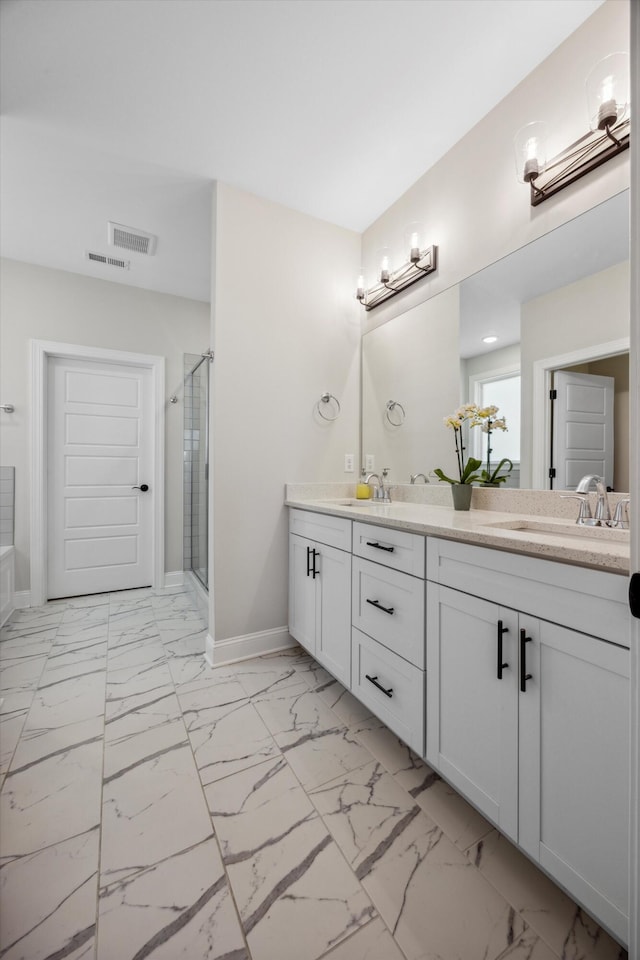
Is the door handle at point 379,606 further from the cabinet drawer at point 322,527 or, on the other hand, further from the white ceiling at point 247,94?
the white ceiling at point 247,94

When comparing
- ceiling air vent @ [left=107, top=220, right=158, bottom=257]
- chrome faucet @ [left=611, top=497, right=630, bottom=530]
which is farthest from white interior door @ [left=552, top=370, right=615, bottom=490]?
ceiling air vent @ [left=107, top=220, right=158, bottom=257]

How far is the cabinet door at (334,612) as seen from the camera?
1821 mm

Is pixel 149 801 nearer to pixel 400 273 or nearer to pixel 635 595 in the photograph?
pixel 635 595

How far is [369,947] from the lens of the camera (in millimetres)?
935

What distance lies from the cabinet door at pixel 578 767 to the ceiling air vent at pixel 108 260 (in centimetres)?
365

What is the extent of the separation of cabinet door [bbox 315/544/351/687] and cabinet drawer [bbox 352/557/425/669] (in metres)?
0.09

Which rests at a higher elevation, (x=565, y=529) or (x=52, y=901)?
(x=565, y=529)

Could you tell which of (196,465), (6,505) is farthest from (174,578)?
(6,505)

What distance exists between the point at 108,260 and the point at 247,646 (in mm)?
3072

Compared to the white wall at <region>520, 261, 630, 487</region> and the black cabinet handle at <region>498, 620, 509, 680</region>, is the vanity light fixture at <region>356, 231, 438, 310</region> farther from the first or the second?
the black cabinet handle at <region>498, 620, 509, 680</region>

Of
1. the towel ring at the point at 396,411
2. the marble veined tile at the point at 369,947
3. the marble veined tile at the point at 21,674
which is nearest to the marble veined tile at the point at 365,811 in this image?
the marble veined tile at the point at 369,947

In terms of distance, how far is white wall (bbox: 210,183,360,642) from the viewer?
7.55 ft

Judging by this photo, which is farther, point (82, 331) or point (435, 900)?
point (82, 331)

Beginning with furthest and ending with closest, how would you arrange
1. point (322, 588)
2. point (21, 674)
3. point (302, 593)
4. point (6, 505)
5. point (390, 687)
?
1. point (6, 505)
2. point (302, 593)
3. point (21, 674)
4. point (322, 588)
5. point (390, 687)
